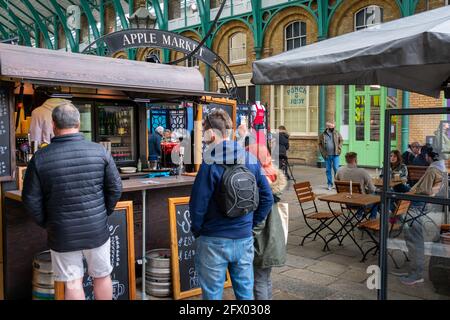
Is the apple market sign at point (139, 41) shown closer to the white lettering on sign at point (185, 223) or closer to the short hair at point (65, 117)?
the white lettering on sign at point (185, 223)

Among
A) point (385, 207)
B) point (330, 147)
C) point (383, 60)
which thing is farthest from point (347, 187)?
point (330, 147)

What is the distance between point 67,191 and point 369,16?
13.7m

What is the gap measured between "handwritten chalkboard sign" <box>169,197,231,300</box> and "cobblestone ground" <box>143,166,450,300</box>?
0.41 m

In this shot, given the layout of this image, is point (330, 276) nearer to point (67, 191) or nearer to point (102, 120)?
point (67, 191)

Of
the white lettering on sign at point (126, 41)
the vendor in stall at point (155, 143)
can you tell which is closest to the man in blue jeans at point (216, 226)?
the vendor in stall at point (155, 143)

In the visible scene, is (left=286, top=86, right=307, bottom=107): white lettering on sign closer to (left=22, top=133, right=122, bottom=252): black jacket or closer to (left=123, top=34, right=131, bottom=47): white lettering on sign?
(left=123, top=34, right=131, bottom=47): white lettering on sign

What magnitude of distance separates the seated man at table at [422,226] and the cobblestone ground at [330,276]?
0.33 feet

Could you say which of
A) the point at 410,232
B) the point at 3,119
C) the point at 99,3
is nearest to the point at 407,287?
the point at 410,232

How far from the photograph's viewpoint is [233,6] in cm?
1869

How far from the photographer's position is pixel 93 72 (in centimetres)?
484

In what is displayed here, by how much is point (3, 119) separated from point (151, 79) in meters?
1.71

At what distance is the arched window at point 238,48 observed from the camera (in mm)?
18906

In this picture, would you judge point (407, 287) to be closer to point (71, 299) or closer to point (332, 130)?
point (71, 299)

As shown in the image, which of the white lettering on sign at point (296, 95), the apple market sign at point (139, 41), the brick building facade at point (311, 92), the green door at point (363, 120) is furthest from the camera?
the white lettering on sign at point (296, 95)
